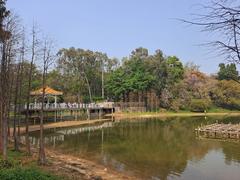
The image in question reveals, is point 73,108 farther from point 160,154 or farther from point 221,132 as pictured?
point 160,154

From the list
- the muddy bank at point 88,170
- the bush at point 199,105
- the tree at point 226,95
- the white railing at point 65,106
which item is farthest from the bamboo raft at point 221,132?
the tree at point 226,95

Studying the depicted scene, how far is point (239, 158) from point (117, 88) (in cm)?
4881

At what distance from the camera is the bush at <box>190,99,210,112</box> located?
7131 cm

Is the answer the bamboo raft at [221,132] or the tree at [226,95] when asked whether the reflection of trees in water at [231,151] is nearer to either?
the bamboo raft at [221,132]

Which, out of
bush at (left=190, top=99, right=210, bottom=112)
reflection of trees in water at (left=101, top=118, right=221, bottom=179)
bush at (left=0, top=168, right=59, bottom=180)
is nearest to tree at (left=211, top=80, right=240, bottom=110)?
bush at (left=190, top=99, right=210, bottom=112)

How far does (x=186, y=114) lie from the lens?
226 feet

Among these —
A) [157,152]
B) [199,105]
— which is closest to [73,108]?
[157,152]

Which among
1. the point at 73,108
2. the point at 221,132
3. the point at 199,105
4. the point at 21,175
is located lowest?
the point at 221,132

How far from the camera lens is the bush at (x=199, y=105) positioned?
234ft

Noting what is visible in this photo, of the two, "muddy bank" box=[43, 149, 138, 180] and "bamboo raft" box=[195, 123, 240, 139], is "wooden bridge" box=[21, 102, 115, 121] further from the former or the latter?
"muddy bank" box=[43, 149, 138, 180]

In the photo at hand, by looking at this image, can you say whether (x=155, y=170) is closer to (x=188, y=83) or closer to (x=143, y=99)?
(x=143, y=99)

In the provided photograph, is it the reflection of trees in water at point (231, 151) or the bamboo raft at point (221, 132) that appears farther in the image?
the bamboo raft at point (221, 132)

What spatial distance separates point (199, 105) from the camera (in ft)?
234

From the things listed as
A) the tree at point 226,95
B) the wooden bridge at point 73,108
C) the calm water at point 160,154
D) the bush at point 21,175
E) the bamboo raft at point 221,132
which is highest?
the tree at point 226,95
